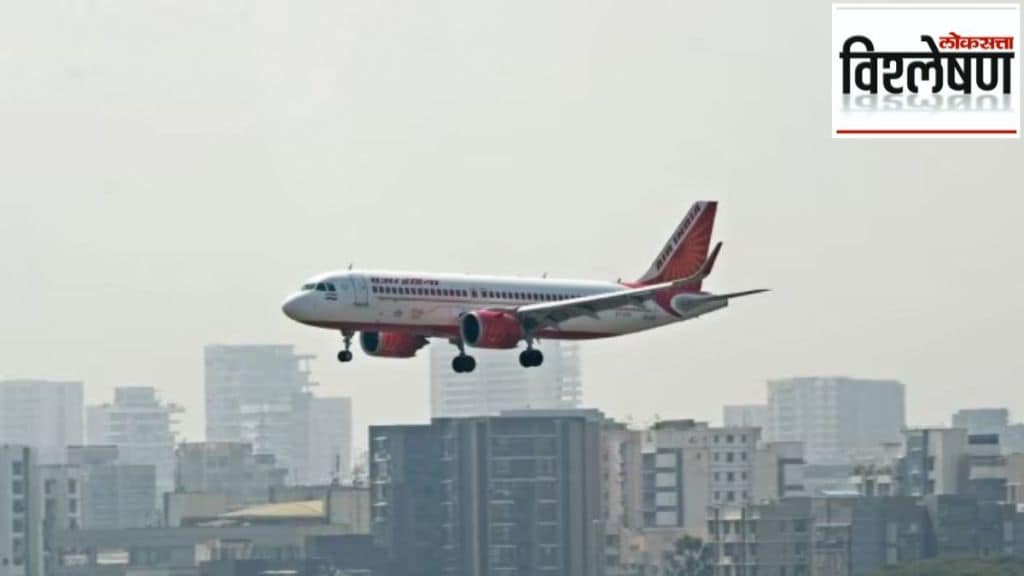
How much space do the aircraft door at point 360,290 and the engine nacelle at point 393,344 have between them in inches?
184

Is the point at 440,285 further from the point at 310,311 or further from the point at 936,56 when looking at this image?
the point at 936,56

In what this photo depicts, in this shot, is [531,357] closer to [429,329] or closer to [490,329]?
[490,329]

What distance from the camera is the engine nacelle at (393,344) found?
150 m

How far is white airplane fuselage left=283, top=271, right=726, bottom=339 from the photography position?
145 m

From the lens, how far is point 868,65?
145 meters

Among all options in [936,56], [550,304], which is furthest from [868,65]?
[550,304]

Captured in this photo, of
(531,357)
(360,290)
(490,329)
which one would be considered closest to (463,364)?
(490,329)

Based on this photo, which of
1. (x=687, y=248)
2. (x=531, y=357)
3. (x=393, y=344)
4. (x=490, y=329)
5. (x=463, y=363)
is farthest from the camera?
(x=687, y=248)

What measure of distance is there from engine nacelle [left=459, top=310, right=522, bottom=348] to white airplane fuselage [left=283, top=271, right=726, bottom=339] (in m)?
0.66

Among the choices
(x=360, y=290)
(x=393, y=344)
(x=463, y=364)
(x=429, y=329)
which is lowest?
(x=463, y=364)

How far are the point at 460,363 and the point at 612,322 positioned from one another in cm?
1027

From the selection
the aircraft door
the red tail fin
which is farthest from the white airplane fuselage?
the red tail fin

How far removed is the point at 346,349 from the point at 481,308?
8.18 meters

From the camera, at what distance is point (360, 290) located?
5733 inches
